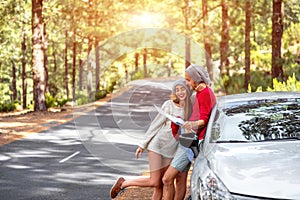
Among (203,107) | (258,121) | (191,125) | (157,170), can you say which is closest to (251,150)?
(258,121)

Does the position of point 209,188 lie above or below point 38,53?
below

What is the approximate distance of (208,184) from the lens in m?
5.85

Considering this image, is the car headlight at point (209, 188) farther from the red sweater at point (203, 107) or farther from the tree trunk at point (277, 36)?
the tree trunk at point (277, 36)

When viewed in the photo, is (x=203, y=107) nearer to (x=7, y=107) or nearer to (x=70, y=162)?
(x=70, y=162)

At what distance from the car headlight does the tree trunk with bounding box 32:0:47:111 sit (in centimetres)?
2642

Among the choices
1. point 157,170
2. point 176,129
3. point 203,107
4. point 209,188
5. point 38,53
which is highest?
point 38,53

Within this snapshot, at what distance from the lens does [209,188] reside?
578 cm

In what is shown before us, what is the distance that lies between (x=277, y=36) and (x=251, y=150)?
16.8m

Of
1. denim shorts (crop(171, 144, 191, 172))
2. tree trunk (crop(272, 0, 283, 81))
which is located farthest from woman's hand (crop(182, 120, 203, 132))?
tree trunk (crop(272, 0, 283, 81))

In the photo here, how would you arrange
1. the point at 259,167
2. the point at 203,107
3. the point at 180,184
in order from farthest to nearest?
the point at 180,184
the point at 203,107
the point at 259,167

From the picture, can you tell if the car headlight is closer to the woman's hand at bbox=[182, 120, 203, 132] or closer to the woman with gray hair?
the woman's hand at bbox=[182, 120, 203, 132]

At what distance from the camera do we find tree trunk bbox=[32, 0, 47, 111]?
104 ft

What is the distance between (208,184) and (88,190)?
17.3 feet

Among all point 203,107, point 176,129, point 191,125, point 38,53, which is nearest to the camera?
point 191,125
